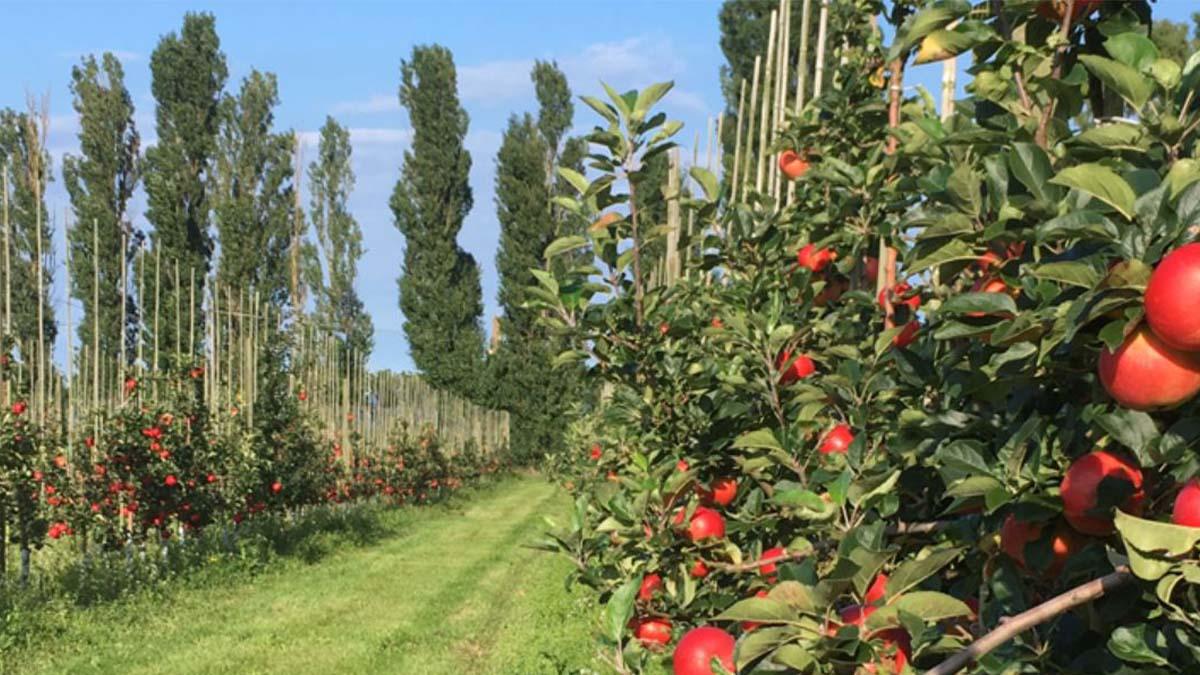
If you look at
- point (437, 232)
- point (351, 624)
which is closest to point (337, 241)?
point (437, 232)

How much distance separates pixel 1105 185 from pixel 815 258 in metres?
1.57

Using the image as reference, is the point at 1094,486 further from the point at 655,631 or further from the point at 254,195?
the point at 254,195

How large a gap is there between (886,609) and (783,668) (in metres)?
0.13

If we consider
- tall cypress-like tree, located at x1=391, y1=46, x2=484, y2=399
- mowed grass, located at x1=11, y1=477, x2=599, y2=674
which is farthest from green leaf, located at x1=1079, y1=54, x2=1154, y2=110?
tall cypress-like tree, located at x1=391, y1=46, x2=484, y2=399

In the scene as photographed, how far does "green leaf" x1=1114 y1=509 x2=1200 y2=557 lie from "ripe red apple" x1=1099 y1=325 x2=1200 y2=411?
0.33 ft

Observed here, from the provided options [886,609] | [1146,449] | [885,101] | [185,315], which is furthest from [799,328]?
[185,315]

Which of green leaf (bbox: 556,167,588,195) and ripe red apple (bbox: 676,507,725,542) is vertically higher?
green leaf (bbox: 556,167,588,195)

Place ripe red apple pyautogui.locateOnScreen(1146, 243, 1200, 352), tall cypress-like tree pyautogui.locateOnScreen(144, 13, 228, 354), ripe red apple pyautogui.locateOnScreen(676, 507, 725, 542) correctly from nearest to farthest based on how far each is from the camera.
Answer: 1. ripe red apple pyautogui.locateOnScreen(1146, 243, 1200, 352)
2. ripe red apple pyautogui.locateOnScreen(676, 507, 725, 542)
3. tall cypress-like tree pyautogui.locateOnScreen(144, 13, 228, 354)

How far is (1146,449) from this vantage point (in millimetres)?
985

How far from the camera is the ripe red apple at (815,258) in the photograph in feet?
8.09

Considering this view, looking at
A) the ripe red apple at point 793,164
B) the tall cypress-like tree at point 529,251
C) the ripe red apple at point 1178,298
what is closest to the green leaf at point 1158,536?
the ripe red apple at point 1178,298

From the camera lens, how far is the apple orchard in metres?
0.94

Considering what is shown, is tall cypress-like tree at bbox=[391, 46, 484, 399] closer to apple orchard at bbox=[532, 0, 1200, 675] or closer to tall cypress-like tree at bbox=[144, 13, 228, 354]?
tall cypress-like tree at bbox=[144, 13, 228, 354]

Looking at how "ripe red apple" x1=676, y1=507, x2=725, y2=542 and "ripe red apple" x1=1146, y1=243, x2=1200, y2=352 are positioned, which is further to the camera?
"ripe red apple" x1=676, y1=507, x2=725, y2=542
